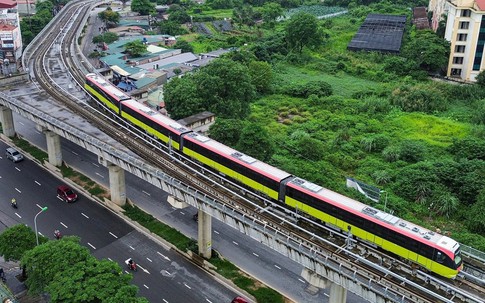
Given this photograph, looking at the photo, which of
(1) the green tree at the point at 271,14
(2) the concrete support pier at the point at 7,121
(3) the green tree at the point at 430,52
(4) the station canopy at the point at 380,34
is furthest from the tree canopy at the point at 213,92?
(1) the green tree at the point at 271,14

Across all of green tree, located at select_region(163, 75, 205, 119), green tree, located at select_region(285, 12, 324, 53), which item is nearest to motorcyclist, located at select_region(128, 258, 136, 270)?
green tree, located at select_region(163, 75, 205, 119)

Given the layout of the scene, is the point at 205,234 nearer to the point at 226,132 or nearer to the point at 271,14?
the point at 226,132

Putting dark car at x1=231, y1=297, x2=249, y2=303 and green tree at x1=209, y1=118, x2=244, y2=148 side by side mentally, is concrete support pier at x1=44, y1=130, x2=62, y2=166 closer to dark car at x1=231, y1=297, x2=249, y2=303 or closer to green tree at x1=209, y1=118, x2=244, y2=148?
green tree at x1=209, y1=118, x2=244, y2=148

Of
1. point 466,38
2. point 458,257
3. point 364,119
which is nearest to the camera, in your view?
point 458,257

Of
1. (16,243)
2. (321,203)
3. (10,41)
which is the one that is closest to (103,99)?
(16,243)

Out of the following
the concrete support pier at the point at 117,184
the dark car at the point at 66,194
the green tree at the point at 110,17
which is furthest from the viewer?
the green tree at the point at 110,17

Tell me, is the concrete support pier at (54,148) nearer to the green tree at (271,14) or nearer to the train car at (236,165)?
the train car at (236,165)
